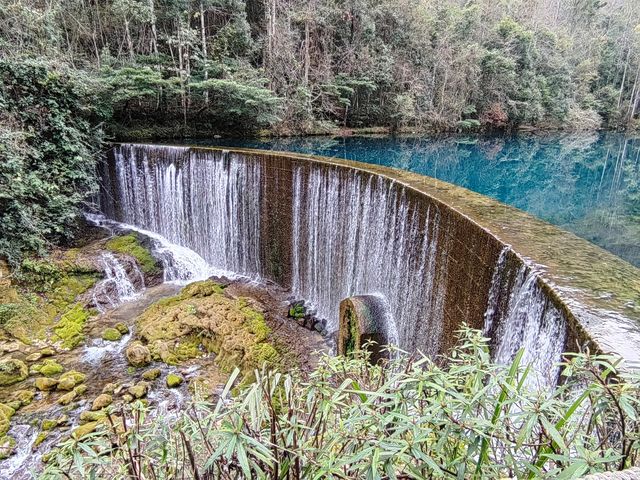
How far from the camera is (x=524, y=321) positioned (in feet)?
9.86

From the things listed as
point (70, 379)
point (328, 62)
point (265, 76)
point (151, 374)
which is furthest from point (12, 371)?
point (328, 62)

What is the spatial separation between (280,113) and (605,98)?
27708 mm

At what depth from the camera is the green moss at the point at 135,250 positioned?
8188 mm

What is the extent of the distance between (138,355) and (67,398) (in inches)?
38.2

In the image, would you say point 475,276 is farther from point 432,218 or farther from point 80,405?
point 80,405

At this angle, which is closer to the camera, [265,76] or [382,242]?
[382,242]

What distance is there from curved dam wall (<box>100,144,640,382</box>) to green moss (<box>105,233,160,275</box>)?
1.03 m

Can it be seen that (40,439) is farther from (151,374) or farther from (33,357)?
(33,357)

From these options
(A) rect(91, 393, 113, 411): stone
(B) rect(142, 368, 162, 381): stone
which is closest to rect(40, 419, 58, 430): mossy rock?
(A) rect(91, 393, 113, 411): stone

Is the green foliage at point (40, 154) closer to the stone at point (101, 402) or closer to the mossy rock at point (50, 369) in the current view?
the mossy rock at point (50, 369)

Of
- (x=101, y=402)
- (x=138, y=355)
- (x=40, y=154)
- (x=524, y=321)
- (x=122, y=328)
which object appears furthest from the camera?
(x=40, y=154)

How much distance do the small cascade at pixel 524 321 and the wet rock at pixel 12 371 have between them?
597cm

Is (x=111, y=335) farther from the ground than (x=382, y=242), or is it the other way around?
(x=382, y=242)

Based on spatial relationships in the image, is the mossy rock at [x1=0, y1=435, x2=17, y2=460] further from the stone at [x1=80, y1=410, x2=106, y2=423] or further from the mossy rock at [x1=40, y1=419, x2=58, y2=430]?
the stone at [x1=80, y1=410, x2=106, y2=423]
